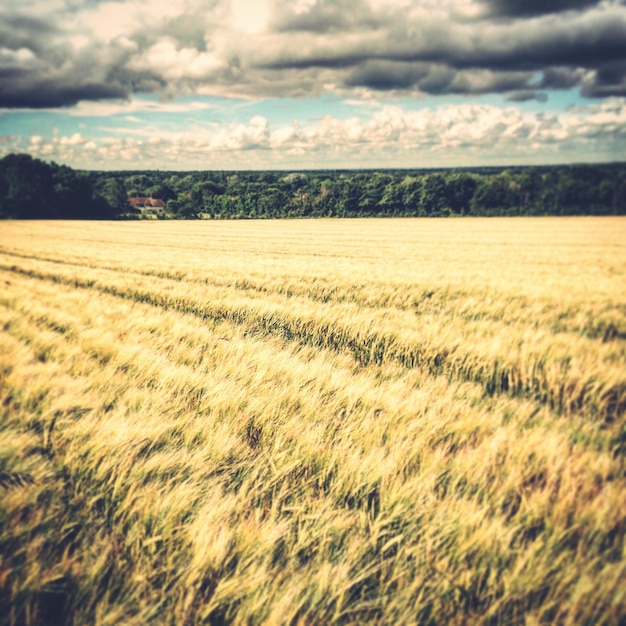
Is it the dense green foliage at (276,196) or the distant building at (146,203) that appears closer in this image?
the dense green foliage at (276,196)

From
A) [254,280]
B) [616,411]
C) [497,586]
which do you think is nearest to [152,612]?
[497,586]

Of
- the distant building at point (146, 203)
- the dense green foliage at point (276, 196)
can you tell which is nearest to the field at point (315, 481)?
the dense green foliage at point (276, 196)

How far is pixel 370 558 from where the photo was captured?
5.16ft

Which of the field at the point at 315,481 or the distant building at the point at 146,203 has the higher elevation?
the distant building at the point at 146,203

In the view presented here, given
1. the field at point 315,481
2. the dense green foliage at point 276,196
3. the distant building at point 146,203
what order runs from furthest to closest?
the distant building at point 146,203 < the dense green foliage at point 276,196 < the field at point 315,481

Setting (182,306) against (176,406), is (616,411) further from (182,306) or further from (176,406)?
(182,306)

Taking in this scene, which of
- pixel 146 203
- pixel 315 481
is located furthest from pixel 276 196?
pixel 315 481

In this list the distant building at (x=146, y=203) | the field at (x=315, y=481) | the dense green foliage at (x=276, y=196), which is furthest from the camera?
the distant building at (x=146, y=203)

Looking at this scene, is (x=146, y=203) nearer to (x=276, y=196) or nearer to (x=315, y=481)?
(x=276, y=196)

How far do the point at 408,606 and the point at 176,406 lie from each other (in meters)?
1.93

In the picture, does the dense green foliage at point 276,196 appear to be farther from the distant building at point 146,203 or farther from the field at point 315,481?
the field at point 315,481

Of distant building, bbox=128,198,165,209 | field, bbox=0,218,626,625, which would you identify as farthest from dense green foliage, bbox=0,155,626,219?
field, bbox=0,218,626,625

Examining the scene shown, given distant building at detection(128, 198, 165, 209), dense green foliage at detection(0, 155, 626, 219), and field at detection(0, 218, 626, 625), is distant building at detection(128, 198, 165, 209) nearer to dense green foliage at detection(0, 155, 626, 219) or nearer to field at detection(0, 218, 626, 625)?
dense green foliage at detection(0, 155, 626, 219)

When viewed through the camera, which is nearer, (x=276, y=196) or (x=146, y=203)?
(x=276, y=196)
